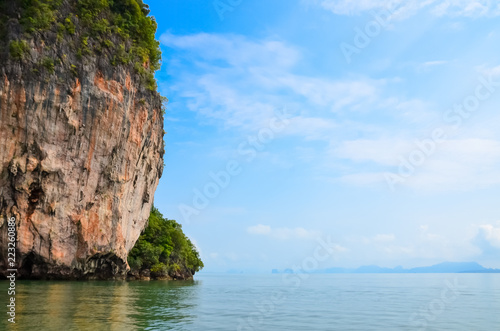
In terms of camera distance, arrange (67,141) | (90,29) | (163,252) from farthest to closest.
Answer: (163,252), (90,29), (67,141)

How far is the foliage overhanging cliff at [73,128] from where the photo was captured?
99.0 feet

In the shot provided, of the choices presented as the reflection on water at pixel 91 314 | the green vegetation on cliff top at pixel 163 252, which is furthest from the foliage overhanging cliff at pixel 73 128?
the reflection on water at pixel 91 314

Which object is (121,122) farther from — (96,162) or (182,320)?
(182,320)

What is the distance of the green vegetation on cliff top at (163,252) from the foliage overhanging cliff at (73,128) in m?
6.49

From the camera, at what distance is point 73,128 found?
107 ft

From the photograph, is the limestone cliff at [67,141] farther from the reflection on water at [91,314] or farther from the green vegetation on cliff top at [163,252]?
the reflection on water at [91,314]

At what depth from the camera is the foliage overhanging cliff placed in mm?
30188

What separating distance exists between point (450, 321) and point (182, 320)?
10335mm

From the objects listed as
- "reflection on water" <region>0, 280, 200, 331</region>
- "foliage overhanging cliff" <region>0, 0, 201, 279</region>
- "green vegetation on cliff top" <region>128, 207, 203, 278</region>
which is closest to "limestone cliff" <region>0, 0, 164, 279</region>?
"foliage overhanging cliff" <region>0, 0, 201, 279</region>

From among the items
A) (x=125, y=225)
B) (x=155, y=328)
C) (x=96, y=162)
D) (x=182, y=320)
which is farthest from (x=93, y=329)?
(x=125, y=225)

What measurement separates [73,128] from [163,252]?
2212 centimetres

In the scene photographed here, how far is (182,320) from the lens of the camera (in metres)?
15.3

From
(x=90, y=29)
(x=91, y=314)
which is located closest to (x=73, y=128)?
(x=90, y=29)

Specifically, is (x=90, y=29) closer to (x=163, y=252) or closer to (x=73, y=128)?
(x=73, y=128)
